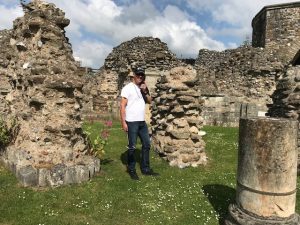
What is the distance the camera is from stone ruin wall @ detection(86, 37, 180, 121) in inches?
722

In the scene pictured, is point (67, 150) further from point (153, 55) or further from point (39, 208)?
point (153, 55)

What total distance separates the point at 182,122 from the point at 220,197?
2.61 meters

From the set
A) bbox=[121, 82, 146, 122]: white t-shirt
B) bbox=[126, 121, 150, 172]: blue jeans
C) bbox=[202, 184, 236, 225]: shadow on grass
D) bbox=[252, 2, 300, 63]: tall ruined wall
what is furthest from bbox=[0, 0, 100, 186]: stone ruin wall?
bbox=[252, 2, 300, 63]: tall ruined wall

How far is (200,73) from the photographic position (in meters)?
23.3

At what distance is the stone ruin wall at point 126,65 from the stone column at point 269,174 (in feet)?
38.7

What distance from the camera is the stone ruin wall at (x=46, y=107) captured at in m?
6.12

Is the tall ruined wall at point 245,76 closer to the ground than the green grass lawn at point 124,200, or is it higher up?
higher up

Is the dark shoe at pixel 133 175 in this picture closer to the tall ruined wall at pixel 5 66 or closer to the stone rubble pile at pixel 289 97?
the tall ruined wall at pixel 5 66

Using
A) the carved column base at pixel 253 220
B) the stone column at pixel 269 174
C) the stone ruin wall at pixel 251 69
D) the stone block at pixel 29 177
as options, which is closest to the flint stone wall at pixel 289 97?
the stone column at pixel 269 174

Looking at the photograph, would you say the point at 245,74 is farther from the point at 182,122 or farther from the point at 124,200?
the point at 124,200

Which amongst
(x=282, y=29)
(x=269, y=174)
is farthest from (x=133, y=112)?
(x=282, y=29)

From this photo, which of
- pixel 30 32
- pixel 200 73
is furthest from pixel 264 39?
pixel 30 32

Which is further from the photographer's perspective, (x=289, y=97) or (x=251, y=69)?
(x=251, y=69)

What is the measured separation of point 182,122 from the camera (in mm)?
8180
